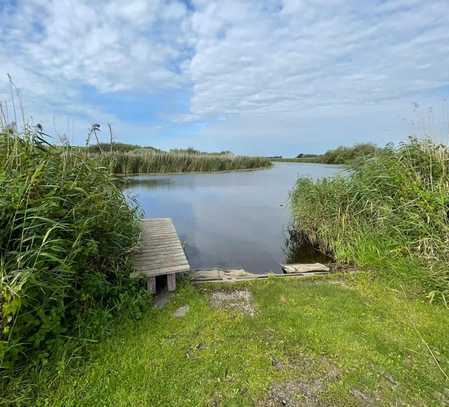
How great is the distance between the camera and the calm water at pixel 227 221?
188 inches

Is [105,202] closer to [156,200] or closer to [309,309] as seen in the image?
[309,309]

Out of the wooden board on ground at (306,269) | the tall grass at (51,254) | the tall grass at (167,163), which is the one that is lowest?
the wooden board on ground at (306,269)

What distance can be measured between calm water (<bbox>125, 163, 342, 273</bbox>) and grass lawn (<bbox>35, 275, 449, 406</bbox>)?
1.96 meters

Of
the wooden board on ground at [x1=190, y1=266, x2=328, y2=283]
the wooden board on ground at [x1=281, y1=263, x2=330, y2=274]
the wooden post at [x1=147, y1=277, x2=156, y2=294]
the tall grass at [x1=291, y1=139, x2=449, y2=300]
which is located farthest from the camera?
the wooden board on ground at [x1=281, y1=263, x2=330, y2=274]

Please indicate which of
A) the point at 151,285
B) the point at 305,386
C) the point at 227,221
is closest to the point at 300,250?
the point at 227,221

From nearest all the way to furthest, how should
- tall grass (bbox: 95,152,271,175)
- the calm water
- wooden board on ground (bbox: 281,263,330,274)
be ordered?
wooden board on ground (bbox: 281,263,330,274) < the calm water < tall grass (bbox: 95,152,271,175)

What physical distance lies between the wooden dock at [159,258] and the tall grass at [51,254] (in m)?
0.24

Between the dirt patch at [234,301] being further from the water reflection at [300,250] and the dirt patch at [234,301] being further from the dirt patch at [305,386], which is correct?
the water reflection at [300,250]

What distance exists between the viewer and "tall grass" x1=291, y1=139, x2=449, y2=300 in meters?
2.91

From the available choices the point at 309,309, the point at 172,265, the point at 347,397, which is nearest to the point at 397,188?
the point at 309,309

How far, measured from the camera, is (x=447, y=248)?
273 centimetres

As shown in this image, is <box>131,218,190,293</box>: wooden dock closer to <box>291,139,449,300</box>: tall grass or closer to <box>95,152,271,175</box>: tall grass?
<box>291,139,449,300</box>: tall grass

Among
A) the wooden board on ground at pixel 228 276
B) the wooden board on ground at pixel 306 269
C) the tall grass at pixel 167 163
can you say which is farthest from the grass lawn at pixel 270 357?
the tall grass at pixel 167 163

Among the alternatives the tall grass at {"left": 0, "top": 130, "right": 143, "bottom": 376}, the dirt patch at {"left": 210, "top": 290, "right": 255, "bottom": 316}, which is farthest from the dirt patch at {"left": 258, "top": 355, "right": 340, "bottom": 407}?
the tall grass at {"left": 0, "top": 130, "right": 143, "bottom": 376}
